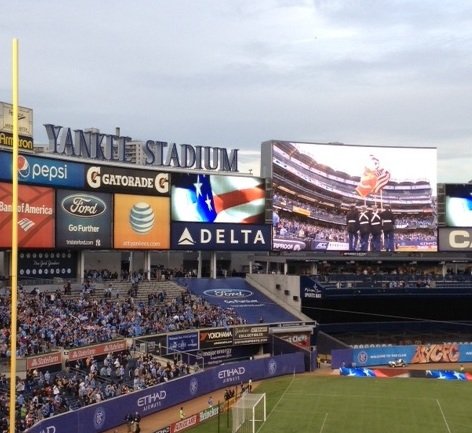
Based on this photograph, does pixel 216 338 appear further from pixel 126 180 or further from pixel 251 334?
pixel 126 180

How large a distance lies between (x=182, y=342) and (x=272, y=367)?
22.6ft

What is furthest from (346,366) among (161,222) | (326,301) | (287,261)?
(161,222)

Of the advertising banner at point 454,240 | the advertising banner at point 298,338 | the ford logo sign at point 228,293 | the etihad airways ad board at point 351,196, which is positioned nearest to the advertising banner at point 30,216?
the ford logo sign at point 228,293

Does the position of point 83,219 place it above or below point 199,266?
above

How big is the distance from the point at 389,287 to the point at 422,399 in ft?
67.5

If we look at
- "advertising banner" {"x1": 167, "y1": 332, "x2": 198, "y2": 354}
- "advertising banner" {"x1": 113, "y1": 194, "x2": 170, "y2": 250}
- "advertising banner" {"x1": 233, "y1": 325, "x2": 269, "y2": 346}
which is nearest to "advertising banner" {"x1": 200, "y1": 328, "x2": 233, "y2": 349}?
"advertising banner" {"x1": 233, "y1": 325, "x2": 269, "y2": 346}

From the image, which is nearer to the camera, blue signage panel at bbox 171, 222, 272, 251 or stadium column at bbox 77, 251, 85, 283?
Answer: stadium column at bbox 77, 251, 85, 283

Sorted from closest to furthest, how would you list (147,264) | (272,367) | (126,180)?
1. (272,367)
2. (126,180)
3. (147,264)

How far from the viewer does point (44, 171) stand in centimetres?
4616

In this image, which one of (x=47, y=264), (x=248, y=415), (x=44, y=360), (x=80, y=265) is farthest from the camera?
(x=80, y=265)

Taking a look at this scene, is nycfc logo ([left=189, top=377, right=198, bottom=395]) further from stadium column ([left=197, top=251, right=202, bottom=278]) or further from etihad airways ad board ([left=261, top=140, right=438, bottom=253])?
etihad airways ad board ([left=261, top=140, right=438, bottom=253])

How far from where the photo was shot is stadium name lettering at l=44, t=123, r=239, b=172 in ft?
165

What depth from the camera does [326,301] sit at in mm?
61438

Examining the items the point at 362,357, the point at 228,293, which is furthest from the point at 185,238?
the point at 362,357
